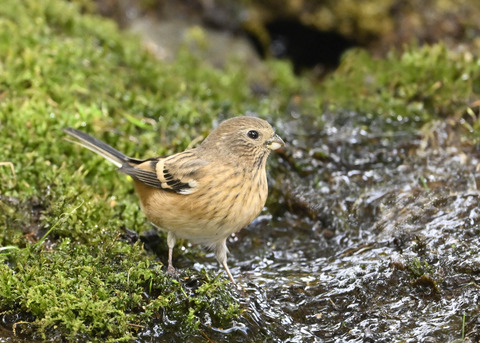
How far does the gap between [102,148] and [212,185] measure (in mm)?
1523

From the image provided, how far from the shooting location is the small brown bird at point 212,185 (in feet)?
17.0

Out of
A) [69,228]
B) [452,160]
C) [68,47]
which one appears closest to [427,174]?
[452,160]

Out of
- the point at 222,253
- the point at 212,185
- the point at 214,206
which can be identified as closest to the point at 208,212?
Answer: the point at 214,206

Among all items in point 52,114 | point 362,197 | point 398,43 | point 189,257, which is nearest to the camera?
point 189,257

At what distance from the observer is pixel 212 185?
524 centimetres

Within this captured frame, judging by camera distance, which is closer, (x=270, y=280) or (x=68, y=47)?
(x=270, y=280)

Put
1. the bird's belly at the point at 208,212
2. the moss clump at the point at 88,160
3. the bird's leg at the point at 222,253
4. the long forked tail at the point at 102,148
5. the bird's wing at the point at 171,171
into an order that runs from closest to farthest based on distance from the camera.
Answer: the moss clump at the point at 88,160
the bird's belly at the point at 208,212
the bird's wing at the point at 171,171
the bird's leg at the point at 222,253
the long forked tail at the point at 102,148

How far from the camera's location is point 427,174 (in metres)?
6.55

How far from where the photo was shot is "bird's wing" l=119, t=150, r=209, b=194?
5375 mm

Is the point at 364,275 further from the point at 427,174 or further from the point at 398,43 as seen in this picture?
the point at 398,43

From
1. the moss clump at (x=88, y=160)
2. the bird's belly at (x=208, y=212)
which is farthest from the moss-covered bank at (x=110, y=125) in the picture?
the bird's belly at (x=208, y=212)

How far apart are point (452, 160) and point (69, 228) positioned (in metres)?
4.29

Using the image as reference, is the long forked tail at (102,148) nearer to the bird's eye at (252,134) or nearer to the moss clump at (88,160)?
the moss clump at (88,160)

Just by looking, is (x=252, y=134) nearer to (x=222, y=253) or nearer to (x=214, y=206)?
(x=214, y=206)
